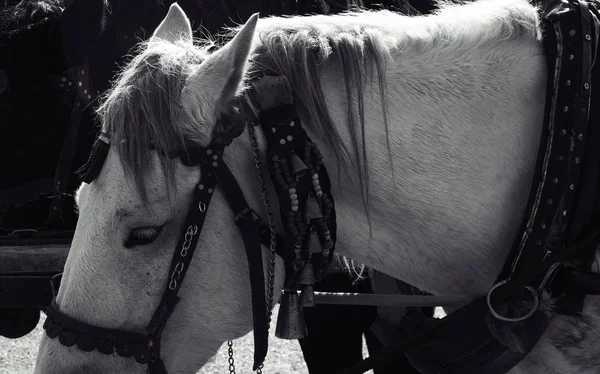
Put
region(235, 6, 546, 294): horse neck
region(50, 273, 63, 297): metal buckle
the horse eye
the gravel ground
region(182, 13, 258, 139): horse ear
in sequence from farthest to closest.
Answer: the gravel ground, region(50, 273, 63, 297): metal buckle, region(235, 6, 546, 294): horse neck, the horse eye, region(182, 13, 258, 139): horse ear

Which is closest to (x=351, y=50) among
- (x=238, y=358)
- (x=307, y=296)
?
(x=307, y=296)

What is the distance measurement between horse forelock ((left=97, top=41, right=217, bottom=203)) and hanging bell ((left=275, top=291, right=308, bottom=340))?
0.41 m

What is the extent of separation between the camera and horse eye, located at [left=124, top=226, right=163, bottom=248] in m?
1.58

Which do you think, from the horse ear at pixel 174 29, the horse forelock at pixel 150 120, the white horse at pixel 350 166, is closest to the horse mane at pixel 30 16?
the horse ear at pixel 174 29

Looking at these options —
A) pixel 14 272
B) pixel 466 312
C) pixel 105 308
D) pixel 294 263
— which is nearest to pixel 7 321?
pixel 14 272

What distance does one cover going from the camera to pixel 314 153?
5.30ft

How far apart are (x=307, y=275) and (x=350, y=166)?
258 millimetres

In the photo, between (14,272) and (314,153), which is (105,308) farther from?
(14,272)

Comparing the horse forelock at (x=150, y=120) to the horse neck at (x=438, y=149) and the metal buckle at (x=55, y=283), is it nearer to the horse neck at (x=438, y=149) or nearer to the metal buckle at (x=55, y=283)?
the horse neck at (x=438, y=149)

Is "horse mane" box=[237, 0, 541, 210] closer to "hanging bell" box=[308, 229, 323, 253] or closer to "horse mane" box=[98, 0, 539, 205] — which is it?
"horse mane" box=[98, 0, 539, 205]

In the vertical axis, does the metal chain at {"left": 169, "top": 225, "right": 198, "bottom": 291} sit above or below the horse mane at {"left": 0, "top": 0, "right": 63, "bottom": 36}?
below

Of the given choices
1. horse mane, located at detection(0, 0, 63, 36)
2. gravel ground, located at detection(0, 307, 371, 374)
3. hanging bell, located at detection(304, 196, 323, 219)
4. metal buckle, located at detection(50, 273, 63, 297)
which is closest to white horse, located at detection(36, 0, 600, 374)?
hanging bell, located at detection(304, 196, 323, 219)

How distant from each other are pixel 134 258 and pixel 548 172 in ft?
2.97

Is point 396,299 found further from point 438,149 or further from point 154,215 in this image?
point 154,215
